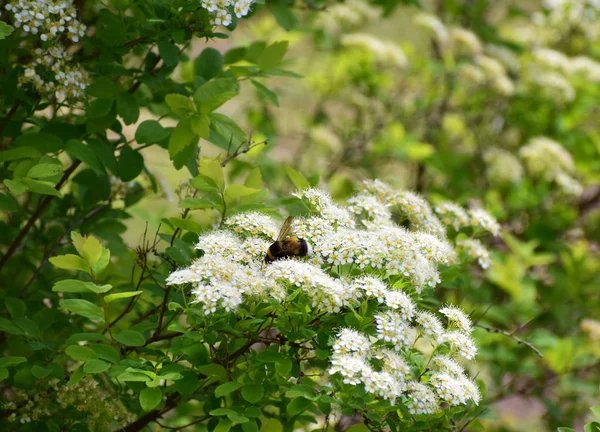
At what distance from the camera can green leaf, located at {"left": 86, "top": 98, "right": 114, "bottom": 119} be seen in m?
1.48

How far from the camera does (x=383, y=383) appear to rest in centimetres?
109

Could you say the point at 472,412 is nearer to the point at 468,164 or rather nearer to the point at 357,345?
the point at 357,345

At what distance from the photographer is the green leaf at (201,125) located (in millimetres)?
1317

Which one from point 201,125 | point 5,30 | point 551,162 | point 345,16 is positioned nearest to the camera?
point 5,30

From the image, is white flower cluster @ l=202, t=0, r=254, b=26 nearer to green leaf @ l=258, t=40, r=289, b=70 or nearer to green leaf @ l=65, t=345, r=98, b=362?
green leaf @ l=258, t=40, r=289, b=70

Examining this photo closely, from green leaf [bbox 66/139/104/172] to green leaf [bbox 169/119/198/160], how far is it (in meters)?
0.21

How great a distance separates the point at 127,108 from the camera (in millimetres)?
1488

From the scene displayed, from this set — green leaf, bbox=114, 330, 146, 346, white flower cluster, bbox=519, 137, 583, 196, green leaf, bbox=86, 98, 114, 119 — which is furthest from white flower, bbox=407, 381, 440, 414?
white flower cluster, bbox=519, 137, 583, 196

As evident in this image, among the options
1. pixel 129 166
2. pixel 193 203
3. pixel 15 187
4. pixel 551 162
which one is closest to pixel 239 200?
pixel 129 166

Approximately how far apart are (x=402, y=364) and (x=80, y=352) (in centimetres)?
52

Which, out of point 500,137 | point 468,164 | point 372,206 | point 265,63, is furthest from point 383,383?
point 500,137

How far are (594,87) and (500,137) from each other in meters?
→ 0.52

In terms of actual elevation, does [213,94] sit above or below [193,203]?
above

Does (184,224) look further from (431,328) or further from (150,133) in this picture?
(431,328)
